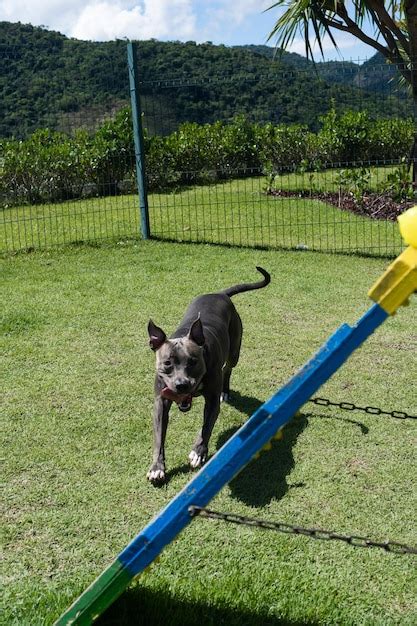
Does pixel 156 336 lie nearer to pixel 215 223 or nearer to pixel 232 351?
pixel 232 351

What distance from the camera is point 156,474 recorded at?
11.7 ft

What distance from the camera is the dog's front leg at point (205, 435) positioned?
3.69 meters

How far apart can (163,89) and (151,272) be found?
2.72 m

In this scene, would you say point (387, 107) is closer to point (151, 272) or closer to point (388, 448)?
point (151, 272)

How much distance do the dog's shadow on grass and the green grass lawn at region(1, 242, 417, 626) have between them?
1cm

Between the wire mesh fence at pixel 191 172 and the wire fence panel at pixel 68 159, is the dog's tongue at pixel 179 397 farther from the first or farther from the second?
the wire fence panel at pixel 68 159

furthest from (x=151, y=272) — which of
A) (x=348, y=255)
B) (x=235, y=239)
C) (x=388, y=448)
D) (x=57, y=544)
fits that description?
(x=57, y=544)

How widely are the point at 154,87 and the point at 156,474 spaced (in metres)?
6.55

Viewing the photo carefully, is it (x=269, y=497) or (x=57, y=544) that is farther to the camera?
(x=269, y=497)

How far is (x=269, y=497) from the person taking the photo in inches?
136

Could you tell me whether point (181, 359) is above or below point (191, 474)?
above

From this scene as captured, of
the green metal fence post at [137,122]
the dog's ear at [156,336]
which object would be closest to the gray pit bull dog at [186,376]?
the dog's ear at [156,336]

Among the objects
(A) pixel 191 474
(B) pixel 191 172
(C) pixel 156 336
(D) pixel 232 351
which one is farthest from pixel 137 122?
(A) pixel 191 474

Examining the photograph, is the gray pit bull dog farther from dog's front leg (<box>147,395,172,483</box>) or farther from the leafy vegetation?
the leafy vegetation
